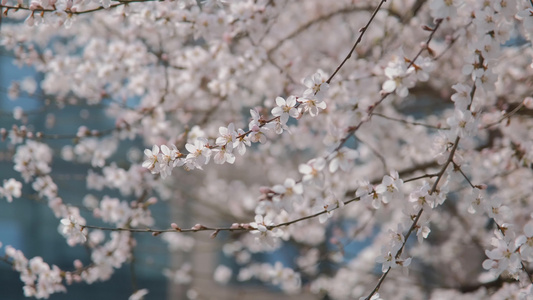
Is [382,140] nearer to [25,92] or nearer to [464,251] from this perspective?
[464,251]

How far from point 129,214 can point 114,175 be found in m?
0.41

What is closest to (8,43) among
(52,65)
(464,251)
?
(52,65)

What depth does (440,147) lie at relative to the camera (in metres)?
1.86

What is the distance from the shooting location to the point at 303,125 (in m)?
3.63

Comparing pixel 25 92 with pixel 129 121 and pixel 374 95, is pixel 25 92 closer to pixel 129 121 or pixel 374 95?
pixel 129 121

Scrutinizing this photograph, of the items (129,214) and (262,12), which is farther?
(129,214)

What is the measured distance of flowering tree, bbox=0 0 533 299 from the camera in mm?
1738

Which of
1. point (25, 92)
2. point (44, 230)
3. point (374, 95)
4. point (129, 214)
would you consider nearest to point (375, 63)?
point (374, 95)

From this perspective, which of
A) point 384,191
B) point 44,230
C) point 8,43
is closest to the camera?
point 384,191

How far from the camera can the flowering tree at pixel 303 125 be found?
5.70 feet

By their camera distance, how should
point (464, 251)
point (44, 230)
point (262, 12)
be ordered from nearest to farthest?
point (262, 12) → point (464, 251) → point (44, 230)

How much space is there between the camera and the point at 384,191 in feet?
5.69

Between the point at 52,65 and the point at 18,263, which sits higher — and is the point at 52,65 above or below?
above

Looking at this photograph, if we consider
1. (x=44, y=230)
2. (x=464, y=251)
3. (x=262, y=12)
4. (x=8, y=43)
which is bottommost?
(x=44, y=230)
